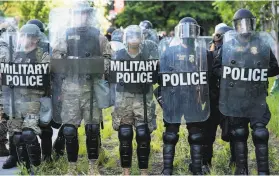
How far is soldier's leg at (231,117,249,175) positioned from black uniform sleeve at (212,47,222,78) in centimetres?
54

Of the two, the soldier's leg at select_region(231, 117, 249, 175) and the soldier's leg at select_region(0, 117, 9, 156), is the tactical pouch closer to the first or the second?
the soldier's leg at select_region(0, 117, 9, 156)

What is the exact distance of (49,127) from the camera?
6.81 metres

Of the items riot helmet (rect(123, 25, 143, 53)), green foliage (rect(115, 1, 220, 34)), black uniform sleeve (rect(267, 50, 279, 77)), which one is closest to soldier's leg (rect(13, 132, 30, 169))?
riot helmet (rect(123, 25, 143, 53))

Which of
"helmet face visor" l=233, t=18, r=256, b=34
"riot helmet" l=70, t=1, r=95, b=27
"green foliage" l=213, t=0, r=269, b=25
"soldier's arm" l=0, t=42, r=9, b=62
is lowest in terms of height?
"soldier's arm" l=0, t=42, r=9, b=62

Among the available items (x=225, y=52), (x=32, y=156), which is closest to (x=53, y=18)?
(x=32, y=156)

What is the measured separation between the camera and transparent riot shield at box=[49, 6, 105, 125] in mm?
6227

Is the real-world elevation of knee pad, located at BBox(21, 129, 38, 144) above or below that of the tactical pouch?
below

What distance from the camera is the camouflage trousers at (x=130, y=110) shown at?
6.16m

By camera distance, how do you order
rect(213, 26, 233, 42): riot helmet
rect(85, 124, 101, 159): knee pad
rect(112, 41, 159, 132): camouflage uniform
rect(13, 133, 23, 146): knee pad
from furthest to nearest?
rect(213, 26, 233, 42): riot helmet, rect(13, 133, 23, 146): knee pad, rect(85, 124, 101, 159): knee pad, rect(112, 41, 159, 132): camouflage uniform

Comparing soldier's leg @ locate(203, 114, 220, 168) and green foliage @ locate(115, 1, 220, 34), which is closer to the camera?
soldier's leg @ locate(203, 114, 220, 168)

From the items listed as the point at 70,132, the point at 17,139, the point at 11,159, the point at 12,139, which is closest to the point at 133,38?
the point at 70,132

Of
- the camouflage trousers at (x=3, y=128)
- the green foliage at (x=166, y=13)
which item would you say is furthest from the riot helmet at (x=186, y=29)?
the green foliage at (x=166, y=13)

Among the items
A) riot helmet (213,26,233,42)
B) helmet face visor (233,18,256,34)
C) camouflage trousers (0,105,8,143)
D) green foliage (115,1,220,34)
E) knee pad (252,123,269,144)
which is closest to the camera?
knee pad (252,123,269,144)

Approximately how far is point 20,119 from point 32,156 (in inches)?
18.8
